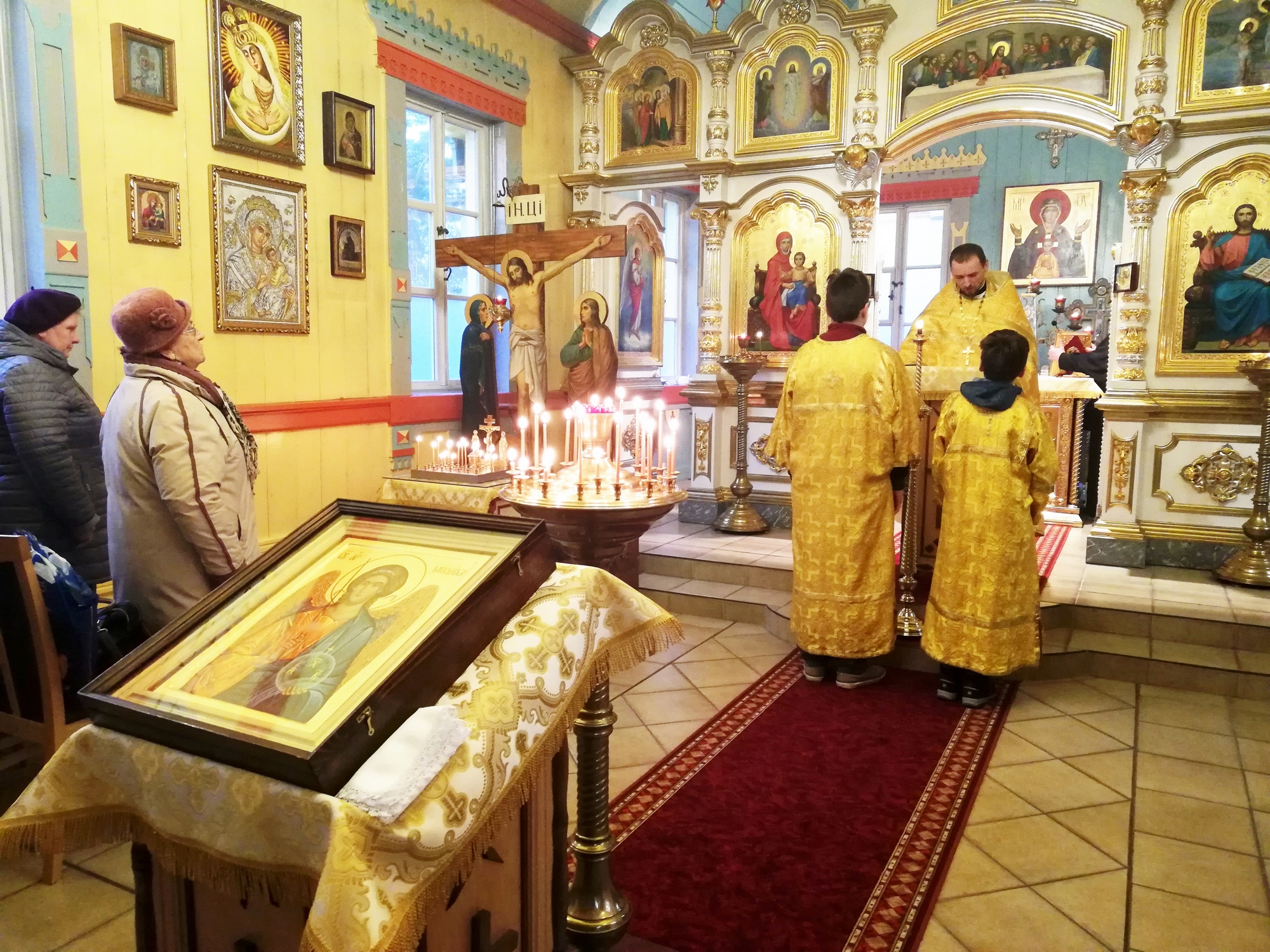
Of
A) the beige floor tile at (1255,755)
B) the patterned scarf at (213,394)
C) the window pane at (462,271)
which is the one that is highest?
the window pane at (462,271)

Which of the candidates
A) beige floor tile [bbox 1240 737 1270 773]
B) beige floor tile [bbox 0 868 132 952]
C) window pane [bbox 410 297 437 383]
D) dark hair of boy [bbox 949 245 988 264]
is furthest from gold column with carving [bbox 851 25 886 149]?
beige floor tile [bbox 0 868 132 952]

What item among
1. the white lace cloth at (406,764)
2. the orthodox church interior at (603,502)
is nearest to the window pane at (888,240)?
the orthodox church interior at (603,502)

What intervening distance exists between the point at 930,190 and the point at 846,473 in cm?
872

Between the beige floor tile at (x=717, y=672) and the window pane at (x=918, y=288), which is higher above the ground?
the window pane at (x=918, y=288)

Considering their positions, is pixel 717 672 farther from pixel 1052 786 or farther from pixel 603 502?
pixel 1052 786

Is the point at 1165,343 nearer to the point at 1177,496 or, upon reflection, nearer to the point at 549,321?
the point at 1177,496

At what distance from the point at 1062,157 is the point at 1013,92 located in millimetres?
5440

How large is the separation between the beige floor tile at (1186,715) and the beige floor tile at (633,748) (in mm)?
2246

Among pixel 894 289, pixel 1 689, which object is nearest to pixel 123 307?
pixel 1 689

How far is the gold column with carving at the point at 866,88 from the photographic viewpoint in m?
6.82

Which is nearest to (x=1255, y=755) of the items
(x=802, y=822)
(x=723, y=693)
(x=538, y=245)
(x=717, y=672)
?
(x=802, y=822)

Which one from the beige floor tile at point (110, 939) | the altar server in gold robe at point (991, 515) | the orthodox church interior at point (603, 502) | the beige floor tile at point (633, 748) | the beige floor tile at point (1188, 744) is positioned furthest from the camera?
the altar server in gold robe at point (991, 515)

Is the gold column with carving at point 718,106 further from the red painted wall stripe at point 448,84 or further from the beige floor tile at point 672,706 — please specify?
the beige floor tile at point 672,706

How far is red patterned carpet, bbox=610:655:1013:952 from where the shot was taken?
8.38 ft
